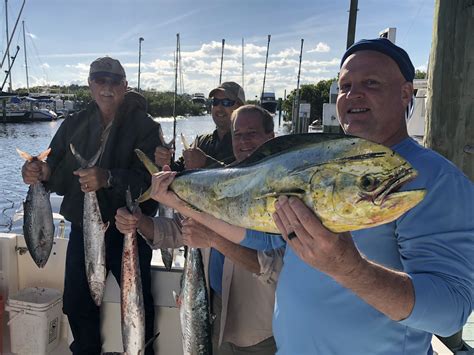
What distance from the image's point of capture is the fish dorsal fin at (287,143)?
116 cm

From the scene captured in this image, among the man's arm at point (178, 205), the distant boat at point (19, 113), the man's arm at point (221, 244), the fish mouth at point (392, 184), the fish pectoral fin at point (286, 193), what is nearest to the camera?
the fish mouth at point (392, 184)

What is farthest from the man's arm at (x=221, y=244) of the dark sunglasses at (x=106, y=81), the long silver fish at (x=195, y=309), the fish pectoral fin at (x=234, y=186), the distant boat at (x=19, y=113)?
the distant boat at (x=19, y=113)

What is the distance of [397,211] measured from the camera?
1.02m

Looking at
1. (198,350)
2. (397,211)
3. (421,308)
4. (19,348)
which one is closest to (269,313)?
(198,350)

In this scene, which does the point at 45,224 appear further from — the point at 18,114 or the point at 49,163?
the point at 18,114

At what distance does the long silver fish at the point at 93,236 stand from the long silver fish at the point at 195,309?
862 mm

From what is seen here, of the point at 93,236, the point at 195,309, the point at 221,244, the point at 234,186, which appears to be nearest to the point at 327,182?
the point at 234,186

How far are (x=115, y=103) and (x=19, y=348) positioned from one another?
94.2 inches

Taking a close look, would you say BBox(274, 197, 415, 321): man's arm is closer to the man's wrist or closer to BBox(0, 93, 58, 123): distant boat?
the man's wrist

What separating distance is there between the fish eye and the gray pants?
1624 mm

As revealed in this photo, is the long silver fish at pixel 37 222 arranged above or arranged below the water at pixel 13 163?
above

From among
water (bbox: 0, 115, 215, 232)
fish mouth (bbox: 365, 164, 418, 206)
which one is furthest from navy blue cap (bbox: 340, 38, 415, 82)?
water (bbox: 0, 115, 215, 232)

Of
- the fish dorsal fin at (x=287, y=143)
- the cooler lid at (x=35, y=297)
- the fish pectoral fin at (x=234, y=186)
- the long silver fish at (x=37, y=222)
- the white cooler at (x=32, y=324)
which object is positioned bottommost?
the white cooler at (x=32, y=324)

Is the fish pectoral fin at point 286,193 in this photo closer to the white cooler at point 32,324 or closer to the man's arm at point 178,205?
the man's arm at point 178,205
